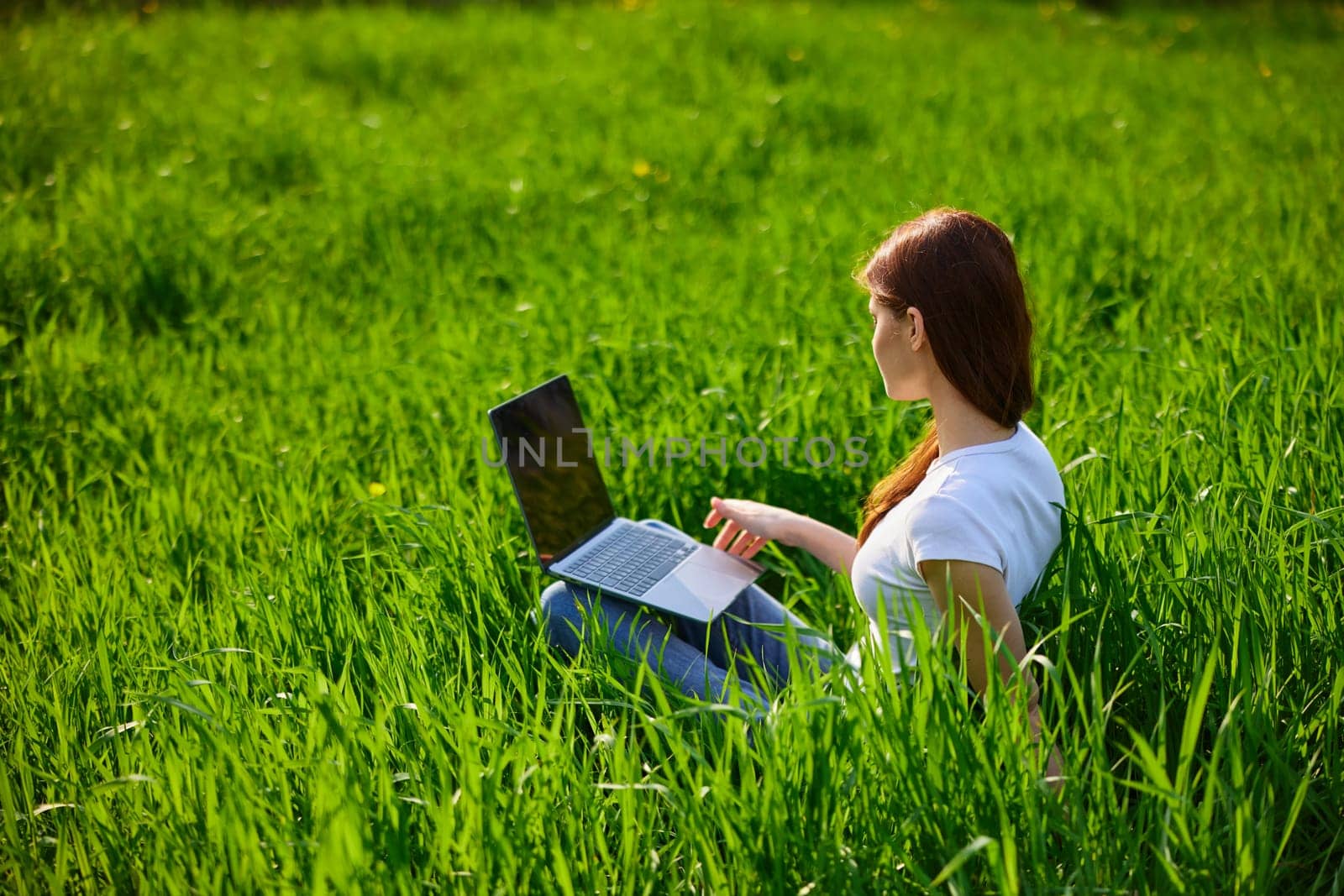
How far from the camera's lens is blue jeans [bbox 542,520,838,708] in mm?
2074

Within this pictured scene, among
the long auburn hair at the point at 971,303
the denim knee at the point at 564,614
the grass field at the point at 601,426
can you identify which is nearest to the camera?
the grass field at the point at 601,426

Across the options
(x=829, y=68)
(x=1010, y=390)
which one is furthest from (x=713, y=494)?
(x=829, y=68)

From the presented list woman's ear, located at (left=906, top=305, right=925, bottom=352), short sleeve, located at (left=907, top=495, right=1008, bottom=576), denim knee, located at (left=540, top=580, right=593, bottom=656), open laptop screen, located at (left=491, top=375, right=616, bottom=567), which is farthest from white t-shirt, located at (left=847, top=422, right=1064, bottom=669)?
open laptop screen, located at (left=491, top=375, right=616, bottom=567)

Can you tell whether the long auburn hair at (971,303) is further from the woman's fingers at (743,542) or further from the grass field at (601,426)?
the woman's fingers at (743,542)

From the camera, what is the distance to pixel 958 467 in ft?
6.08

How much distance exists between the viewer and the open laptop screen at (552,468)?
8.00 feet

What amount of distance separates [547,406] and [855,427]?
108cm

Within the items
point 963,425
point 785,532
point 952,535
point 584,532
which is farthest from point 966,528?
point 584,532

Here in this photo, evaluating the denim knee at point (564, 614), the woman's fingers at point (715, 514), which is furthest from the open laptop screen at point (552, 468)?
the woman's fingers at point (715, 514)

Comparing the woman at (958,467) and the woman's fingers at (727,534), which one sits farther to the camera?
the woman's fingers at (727,534)

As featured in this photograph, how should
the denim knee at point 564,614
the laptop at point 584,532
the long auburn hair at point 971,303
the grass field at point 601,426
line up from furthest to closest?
the laptop at point 584,532, the denim knee at point 564,614, the long auburn hair at point 971,303, the grass field at point 601,426

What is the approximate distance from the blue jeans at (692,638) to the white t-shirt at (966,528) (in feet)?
0.53

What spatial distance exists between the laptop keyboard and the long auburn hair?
86cm

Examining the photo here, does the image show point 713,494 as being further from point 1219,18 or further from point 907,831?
point 1219,18
